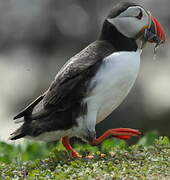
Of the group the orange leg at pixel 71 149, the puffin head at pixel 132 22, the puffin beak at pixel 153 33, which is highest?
the puffin head at pixel 132 22

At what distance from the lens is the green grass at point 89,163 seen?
5574 millimetres

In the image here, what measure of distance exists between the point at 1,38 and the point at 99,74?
906cm

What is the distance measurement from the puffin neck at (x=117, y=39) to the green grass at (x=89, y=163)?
1051 millimetres

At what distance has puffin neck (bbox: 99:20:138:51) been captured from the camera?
21.9 ft

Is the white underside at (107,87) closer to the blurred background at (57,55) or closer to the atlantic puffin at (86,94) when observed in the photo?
the atlantic puffin at (86,94)

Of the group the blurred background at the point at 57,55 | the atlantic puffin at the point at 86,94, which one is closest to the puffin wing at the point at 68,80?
the atlantic puffin at the point at 86,94

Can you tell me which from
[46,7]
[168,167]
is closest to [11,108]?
[46,7]

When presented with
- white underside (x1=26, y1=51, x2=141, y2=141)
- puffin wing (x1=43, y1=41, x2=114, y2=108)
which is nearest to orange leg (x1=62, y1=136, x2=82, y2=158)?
white underside (x1=26, y1=51, x2=141, y2=141)

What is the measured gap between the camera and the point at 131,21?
22.2 ft

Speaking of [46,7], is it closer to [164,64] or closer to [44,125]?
[164,64]

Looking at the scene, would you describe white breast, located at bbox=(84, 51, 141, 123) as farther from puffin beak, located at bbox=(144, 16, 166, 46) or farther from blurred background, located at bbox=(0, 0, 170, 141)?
blurred background, located at bbox=(0, 0, 170, 141)

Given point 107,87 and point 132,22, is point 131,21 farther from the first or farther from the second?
point 107,87

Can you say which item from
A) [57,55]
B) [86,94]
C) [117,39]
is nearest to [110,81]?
[86,94]

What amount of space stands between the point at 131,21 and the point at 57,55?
7.44 m
